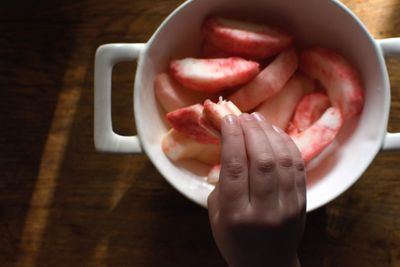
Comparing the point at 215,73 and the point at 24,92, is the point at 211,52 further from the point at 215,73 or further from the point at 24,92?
the point at 24,92

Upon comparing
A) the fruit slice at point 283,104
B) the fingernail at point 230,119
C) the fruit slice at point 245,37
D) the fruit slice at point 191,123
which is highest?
the fruit slice at point 245,37

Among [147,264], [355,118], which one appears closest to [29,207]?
[147,264]

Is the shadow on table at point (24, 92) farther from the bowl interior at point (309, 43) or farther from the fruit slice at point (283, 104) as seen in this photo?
the fruit slice at point (283, 104)

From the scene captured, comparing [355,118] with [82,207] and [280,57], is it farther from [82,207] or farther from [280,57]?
[82,207]

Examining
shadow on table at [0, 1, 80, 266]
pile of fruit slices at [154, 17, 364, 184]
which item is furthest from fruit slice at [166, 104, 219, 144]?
shadow on table at [0, 1, 80, 266]

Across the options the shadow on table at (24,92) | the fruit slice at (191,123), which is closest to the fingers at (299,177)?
the fruit slice at (191,123)

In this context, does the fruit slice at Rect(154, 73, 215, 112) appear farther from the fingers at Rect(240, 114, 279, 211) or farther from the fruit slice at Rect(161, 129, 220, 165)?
the fingers at Rect(240, 114, 279, 211)
